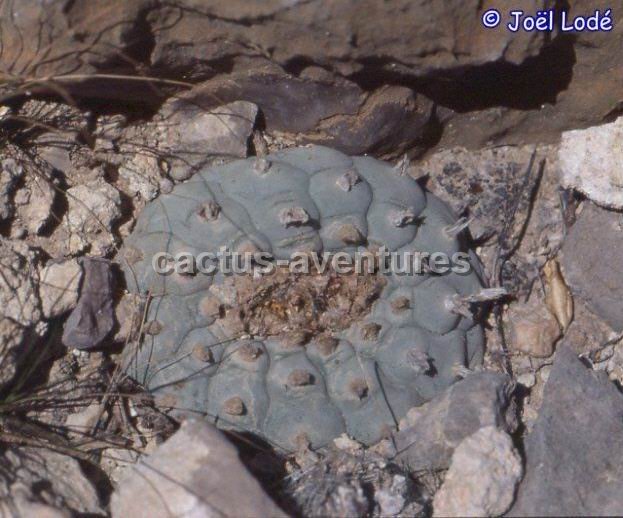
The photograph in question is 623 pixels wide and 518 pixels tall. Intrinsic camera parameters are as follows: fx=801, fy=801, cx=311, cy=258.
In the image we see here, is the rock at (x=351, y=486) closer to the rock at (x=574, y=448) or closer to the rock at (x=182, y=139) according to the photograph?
the rock at (x=574, y=448)

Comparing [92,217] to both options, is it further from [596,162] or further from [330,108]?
[596,162]

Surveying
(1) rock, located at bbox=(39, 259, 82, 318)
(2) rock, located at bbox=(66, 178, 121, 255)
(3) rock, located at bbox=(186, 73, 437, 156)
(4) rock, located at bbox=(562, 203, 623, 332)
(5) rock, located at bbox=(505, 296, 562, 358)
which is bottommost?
(5) rock, located at bbox=(505, 296, 562, 358)

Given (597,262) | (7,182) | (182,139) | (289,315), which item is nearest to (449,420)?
(289,315)

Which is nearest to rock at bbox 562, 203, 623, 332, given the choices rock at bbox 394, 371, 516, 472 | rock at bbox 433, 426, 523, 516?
rock at bbox 394, 371, 516, 472

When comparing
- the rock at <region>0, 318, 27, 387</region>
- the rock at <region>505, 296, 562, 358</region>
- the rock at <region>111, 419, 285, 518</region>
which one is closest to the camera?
the rock at <region>111, 419, 285, 518</region>

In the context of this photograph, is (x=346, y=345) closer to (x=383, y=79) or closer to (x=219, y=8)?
(x=383, y=79)

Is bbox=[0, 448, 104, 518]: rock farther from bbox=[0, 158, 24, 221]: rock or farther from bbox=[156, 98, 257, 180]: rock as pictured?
bbox=[156, 98, 257, 180]: rock

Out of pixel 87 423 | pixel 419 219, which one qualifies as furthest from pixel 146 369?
pixel 419 219
